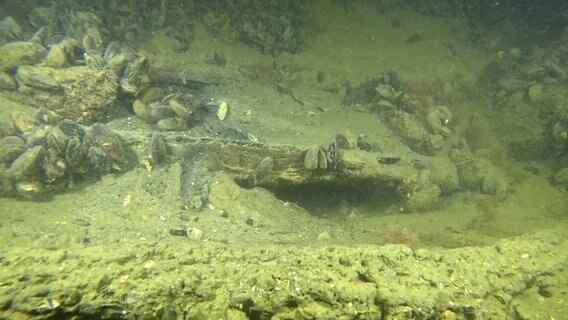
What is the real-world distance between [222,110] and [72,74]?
272 cm

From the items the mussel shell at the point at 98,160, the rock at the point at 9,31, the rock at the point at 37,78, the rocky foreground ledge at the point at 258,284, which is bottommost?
the rocky foreground ledge at the point at 258,284

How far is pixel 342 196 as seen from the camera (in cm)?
618

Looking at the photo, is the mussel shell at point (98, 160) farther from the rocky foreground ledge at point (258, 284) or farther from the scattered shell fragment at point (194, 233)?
the rocky foreground ledge at point (258, 284)

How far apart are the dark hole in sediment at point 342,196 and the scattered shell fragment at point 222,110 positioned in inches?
66.1

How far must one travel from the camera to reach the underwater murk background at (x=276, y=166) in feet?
8.01

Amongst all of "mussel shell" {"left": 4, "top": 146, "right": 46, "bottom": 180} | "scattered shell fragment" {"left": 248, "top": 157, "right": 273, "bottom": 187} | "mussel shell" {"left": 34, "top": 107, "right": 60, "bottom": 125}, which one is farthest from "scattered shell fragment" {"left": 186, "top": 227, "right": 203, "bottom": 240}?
"mussel shell" {"left": 34, "top": 107, "right": 60, "bottom": 125}

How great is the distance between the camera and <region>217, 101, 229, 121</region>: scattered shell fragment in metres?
5.92

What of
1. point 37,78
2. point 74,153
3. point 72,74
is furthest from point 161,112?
point 37,78

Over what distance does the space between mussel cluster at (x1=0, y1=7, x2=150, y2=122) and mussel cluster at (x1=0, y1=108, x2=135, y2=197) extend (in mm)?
770

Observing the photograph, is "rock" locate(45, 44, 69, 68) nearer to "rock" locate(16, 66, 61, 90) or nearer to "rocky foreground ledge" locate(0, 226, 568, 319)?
"rock" locate(16, 66, 61, 90)

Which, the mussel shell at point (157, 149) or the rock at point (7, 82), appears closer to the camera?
the mussel shell at point (157, 149)

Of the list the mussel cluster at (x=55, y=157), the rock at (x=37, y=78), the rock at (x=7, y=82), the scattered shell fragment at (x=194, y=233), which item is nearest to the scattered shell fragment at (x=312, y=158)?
the scattered shell fragment at (x=194, y=233)

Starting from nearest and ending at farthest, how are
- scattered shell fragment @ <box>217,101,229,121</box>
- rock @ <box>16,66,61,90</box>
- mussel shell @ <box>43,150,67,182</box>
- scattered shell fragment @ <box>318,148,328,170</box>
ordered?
mussel shell @ <box>43,150,67,182</box> → scattered shell fragment @ <box>318,148,328,170</box> → rock @ <box>16,66,61,90</box> → scattered shell fragment @ <box>217,101,229,121</box>

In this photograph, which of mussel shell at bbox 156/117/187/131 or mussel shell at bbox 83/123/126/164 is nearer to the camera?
mussel shell at bbox 83/123/126/164
